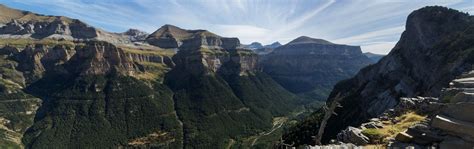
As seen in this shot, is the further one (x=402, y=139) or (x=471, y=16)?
(x=471, y=16)

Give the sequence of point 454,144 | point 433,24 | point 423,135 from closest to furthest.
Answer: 1. point 454,144
2. point 423,135
3. point 433,24

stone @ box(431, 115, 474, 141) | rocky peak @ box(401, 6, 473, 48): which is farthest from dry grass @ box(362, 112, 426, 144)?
rocky peak @ box(401, 6, 473, 48)

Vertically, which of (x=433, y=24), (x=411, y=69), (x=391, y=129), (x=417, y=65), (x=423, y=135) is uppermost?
(x=433, y=24)

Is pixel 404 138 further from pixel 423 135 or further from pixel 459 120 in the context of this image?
pixel 459 120

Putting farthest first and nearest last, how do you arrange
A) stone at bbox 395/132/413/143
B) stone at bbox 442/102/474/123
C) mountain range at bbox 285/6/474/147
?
1. mountain range at bbox 285/6/474/147
2. stone at bbox 395/132/413/143
3. stone at bbox 442/102/474/123

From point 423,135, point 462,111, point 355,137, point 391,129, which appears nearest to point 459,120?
point 462,111

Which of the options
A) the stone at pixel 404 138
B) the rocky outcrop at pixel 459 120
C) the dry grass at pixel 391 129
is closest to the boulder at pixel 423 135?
the stone at pixel 404 138

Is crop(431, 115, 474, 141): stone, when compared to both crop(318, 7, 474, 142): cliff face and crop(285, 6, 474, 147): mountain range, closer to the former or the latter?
crop(318, 7, 474, 142): cliff face

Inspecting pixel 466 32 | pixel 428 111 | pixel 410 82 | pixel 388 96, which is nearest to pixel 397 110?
pixel 428 111

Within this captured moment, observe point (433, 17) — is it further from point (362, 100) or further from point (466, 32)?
→ point (362, 100)
